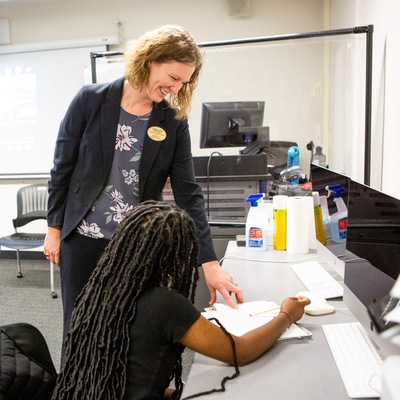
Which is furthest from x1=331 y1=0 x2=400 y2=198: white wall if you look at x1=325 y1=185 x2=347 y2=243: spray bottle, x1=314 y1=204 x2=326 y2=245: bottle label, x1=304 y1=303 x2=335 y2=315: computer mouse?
x1=304 y1=303 x2=335 y2=315: computer mouse

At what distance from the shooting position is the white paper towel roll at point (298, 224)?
1.93m

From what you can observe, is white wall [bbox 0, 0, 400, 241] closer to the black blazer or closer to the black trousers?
the black blazer

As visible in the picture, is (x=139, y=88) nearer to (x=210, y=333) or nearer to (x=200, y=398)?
(x=210, y=333)

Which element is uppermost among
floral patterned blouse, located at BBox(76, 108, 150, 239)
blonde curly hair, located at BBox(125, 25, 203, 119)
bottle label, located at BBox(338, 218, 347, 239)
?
blonde curly hair, located at BBox(125, 25, 203, 119)

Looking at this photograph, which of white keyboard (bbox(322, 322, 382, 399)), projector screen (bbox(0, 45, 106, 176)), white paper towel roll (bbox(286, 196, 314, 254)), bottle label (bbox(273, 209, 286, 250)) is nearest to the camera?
white keyboard (bbox(322, 322, 382, 399))

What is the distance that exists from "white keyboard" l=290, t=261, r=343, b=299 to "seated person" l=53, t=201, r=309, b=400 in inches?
15.9

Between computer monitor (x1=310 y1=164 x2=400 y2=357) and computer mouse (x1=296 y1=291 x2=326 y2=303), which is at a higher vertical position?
computer monitor (x1=310 y1=164 x2=400 y2=357)

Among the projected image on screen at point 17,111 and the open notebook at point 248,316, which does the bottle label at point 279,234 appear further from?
the projected image on screen at point 17,111

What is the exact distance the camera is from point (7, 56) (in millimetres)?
4504

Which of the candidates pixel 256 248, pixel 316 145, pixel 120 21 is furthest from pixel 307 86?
pixel 256 248

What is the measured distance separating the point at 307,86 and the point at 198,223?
261 cm

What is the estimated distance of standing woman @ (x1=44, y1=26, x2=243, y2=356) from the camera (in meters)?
1.56

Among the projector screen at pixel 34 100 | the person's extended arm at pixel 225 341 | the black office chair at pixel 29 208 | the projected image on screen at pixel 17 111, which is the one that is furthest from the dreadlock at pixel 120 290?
the projected image on screen at pixel 17 111

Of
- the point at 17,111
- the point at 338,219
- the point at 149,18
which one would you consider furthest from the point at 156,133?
the point at 17,111
